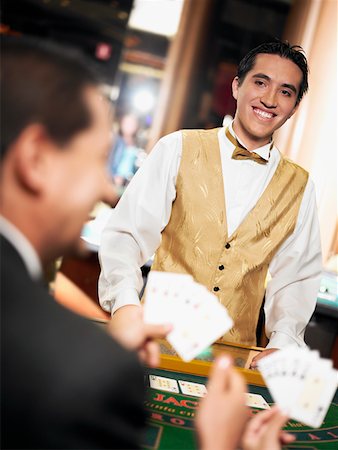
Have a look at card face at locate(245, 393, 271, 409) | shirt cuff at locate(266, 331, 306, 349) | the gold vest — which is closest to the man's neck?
the gold vest

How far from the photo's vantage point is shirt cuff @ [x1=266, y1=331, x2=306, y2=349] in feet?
6.98

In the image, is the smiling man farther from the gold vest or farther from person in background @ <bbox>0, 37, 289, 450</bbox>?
person in background @ <bbox>0, 37, 289, 450</bbox>

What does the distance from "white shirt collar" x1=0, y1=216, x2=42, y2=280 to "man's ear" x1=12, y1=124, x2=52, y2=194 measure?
0.07m

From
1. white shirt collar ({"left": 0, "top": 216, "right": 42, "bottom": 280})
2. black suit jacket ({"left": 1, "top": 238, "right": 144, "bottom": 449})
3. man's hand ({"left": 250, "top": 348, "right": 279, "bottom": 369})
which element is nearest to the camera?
black suit jacket ({"left": 1, "top": 238, "right": 144, "bottom": 449})

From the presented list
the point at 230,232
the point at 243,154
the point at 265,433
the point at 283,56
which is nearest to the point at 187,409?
the point at 265,433

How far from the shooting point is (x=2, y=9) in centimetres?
729

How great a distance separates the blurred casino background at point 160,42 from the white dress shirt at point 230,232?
4.38 meters

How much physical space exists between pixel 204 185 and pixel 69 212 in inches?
50.9

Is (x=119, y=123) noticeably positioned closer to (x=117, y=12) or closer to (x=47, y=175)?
(x=117, y=12)

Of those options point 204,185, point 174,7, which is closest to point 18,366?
point 204,185

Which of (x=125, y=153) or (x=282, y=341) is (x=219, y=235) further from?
(x=125, y=153)

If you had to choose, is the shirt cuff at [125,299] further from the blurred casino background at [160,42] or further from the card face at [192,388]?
the blurred casino background at [160,42]

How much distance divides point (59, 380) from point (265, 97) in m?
1.63

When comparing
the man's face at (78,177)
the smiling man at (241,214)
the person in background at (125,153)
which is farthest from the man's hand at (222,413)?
the person in background at (125,153)
